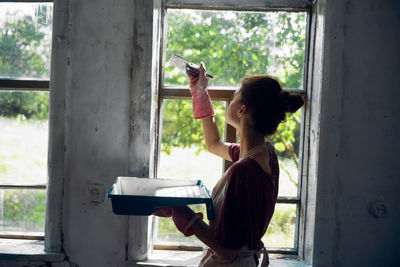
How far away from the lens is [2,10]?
182 centimetres

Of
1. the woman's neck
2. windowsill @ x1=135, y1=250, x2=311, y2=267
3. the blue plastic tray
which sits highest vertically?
the woman's neck

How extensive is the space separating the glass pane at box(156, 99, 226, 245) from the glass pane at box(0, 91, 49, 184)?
654 mm

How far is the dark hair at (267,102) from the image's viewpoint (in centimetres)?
125

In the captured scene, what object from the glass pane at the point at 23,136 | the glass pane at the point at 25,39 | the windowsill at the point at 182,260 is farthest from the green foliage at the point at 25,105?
the windowsill at the point at 182,260

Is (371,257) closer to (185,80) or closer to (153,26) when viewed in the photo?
(185,80)

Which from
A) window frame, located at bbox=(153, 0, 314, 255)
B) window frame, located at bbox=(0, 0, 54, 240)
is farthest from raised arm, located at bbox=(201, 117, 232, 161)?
window frame, located at bbox=(0, 0, 54, 240)

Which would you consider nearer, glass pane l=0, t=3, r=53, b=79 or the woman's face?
the woman's face

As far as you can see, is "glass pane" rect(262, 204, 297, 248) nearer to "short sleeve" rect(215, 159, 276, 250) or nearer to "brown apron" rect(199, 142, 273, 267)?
"brown apron" rect(199, 142, 273, 267)

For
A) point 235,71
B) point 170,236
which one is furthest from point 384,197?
point 170,236

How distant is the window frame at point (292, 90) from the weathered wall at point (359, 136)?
0.18 m

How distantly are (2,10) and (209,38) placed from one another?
1129mm

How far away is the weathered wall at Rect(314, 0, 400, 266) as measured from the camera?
61.4 inches

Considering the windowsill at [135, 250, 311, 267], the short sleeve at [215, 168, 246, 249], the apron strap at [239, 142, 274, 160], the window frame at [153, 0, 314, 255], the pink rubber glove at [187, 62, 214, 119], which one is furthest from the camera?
the window frame at [153, 0, 314, 255]

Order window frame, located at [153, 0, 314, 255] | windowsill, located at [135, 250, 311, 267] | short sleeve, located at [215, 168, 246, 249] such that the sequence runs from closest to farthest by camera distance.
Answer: short sleeve, located at [215, 168, 246, 249] → windowsill, located at [135, 250, 311, 267] → window frame, located at [153, 0, 314, 255]
